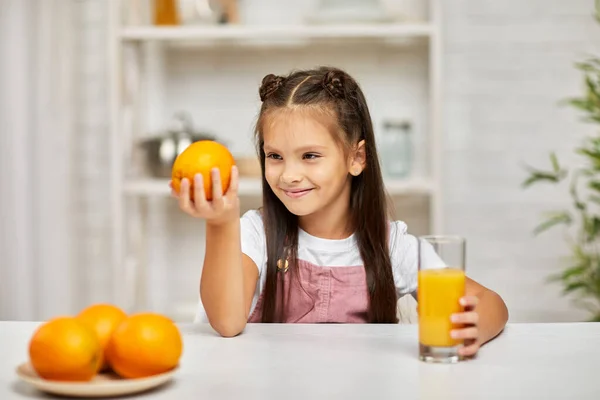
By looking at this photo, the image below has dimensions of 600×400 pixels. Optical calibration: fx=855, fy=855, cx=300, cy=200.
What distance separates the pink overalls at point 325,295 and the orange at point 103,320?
73 centimetres

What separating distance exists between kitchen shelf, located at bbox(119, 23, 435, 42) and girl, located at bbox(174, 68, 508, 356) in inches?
66.8

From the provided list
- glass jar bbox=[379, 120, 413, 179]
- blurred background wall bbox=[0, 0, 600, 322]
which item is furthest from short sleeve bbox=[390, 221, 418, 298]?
blurred background wall bbox=[0, 0, 600, 322]

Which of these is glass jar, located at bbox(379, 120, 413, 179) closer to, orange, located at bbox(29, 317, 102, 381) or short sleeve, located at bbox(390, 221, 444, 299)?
short sleeve, located at bbox(390, 221, 444, 299)

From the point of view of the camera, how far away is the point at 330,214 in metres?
1.86

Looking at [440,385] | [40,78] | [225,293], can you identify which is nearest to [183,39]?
[40,78]

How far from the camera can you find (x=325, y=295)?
180cm

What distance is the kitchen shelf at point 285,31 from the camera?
11.6ft

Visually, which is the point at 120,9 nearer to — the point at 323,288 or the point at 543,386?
Answer: the point at 323,288

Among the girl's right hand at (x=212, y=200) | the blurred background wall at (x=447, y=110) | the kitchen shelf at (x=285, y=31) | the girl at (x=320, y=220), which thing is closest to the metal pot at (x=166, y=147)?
the blurred background wall at (x=447, y=110)

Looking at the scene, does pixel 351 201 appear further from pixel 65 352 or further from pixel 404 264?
pixel 65 352

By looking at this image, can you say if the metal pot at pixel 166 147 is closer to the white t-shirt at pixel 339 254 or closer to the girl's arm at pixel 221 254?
the white t-shirt at pixel 339 254

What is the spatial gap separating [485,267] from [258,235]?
242cm

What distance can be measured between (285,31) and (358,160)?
1797mm

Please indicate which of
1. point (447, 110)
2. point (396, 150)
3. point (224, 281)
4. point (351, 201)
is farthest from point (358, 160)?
point (447, 110)
